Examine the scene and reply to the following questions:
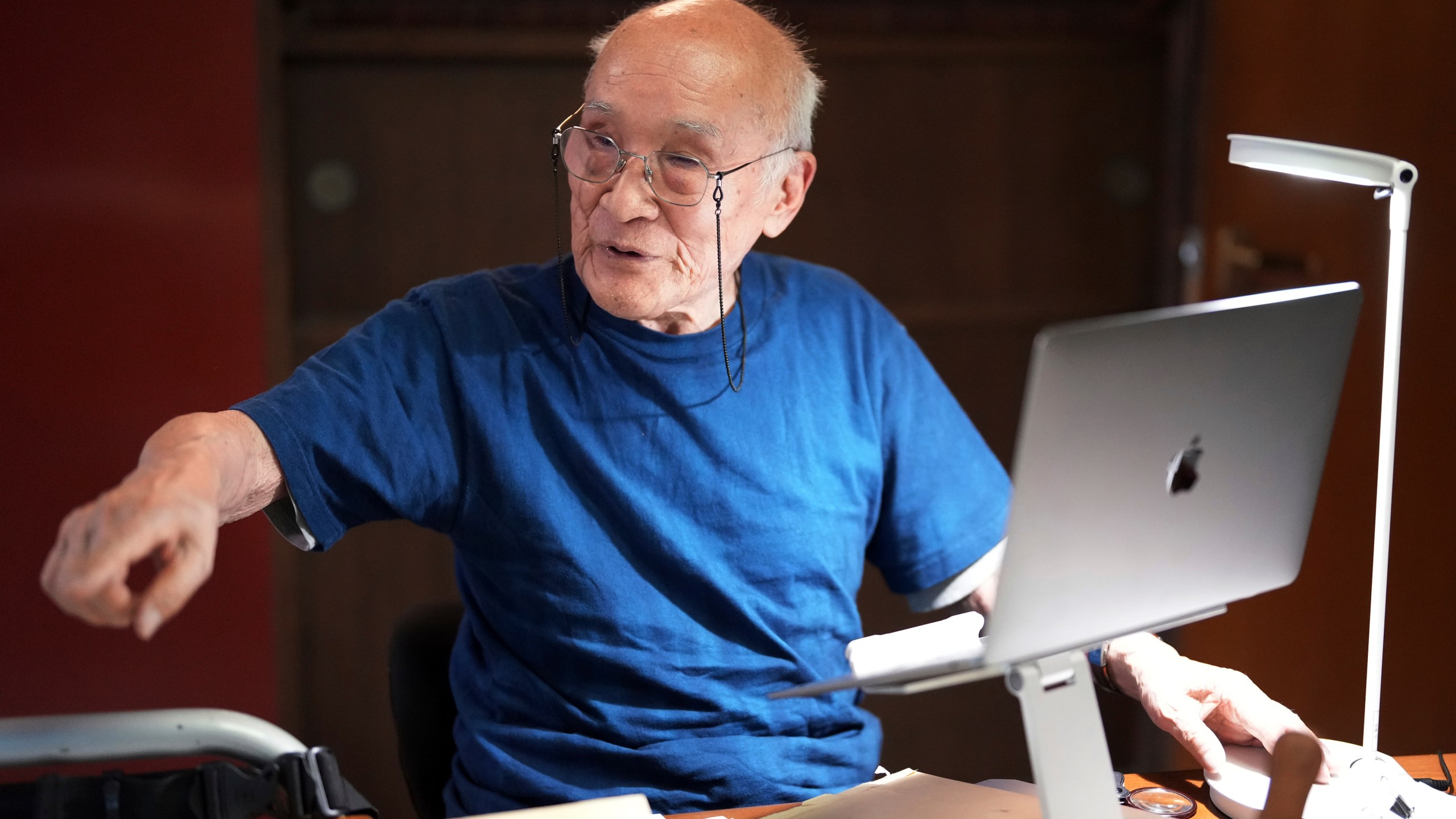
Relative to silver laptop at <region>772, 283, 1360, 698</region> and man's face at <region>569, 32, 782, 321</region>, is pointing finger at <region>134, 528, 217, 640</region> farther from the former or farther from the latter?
man's face at <region>569, 32, 782, 321</region>

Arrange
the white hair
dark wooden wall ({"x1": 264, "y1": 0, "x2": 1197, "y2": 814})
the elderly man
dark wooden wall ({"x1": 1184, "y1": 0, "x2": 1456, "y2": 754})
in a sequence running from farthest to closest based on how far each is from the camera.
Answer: dark wooden wall ({"x1": 264, "y1": 0, "x2": 1197, "y2": 814}) < dark wooden wall ({"x1": 1184, "y1": 0, "x2": 1456, "y2": 754}) < the white hair < the elderly man

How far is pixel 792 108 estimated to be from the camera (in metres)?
1.41

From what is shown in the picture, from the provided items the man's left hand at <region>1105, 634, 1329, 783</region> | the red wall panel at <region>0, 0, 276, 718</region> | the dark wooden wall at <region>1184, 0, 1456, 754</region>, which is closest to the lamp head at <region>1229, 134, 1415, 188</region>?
the man's left hand at <region>1105, 634, 1329, 783</region>

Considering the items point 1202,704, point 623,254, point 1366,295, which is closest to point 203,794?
point 623,254

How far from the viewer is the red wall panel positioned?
218cm

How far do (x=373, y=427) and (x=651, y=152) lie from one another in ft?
1.39

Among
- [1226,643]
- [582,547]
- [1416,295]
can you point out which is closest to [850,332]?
[582,547]

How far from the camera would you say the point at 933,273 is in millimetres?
2781

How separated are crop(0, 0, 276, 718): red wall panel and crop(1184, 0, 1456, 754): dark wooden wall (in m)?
2.03

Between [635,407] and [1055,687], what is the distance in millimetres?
622

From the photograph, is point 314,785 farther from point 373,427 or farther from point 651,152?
point 651,152

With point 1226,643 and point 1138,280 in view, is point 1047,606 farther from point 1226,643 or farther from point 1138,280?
point 1138,280

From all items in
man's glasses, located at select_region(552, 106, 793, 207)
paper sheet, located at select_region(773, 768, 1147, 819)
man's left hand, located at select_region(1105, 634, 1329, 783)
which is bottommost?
paper sheet, located at select_region(773, 768, 1147, 819)

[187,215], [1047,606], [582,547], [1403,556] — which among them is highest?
[187,215]
